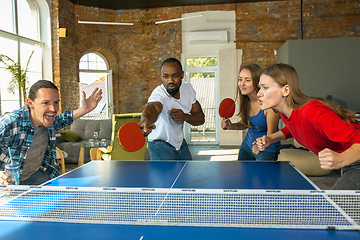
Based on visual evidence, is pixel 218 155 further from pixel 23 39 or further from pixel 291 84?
pixel 291 84

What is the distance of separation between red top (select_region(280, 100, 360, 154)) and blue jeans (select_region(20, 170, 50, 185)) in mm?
2046

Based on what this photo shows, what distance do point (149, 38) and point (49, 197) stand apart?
8.65 m

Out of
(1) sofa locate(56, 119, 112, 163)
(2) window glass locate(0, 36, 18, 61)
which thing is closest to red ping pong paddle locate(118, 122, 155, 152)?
(1) sofa locate(56, 119, 112, 163)

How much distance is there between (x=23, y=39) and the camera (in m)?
7.52

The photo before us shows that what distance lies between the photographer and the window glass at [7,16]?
674cm

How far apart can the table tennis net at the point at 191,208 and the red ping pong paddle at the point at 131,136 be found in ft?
1.27

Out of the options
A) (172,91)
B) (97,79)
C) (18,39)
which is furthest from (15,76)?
(172,91)

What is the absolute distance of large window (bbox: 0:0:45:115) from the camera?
6789 mm

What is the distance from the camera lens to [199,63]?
9.84m

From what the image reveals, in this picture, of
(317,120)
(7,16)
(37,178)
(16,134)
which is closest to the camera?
(317,120)

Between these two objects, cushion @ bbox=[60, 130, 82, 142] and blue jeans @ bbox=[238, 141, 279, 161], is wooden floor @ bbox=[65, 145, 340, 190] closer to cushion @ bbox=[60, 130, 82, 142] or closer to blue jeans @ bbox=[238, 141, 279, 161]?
cushion @ bbox=[60, 130, 82, 142]

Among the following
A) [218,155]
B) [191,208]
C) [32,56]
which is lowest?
[218,155]

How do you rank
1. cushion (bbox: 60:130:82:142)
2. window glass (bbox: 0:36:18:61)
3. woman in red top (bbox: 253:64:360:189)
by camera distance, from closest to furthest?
woman in red top (bbox: 253:64:360:189) → window glass (bbox: 0:36:18:61) → cushion (bbox: 60:130:82:142)

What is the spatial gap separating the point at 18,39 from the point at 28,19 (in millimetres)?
788
